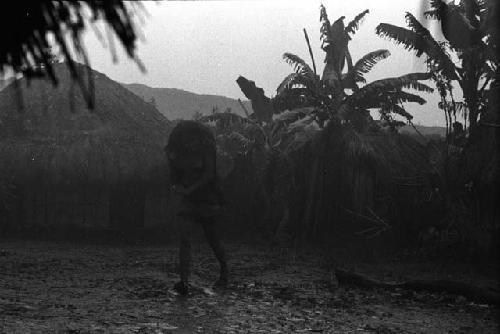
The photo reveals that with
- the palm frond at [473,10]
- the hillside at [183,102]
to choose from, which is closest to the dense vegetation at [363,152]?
the palm frond at [473,10]

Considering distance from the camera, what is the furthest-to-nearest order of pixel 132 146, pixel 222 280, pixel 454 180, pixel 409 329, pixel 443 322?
pixel 132 146, pixel 454 180, pixel 222 280, pixel 443 322, pixel 409 329

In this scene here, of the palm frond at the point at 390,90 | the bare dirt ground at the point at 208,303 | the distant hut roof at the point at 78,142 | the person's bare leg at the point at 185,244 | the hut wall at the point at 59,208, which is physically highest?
the palm frond at the point at 390,90

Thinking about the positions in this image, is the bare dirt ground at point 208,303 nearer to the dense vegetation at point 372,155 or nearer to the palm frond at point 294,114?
the dense vegetation at point 372,155

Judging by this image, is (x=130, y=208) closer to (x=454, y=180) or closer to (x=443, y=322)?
(x=454, y=180)

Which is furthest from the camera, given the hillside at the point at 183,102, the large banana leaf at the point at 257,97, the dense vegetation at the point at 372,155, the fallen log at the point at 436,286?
the hillside at the point at 183,102

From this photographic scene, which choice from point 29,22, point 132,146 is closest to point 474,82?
point 132,146

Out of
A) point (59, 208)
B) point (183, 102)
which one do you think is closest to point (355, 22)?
point (59, 208)

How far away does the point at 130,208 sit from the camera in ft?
50.5

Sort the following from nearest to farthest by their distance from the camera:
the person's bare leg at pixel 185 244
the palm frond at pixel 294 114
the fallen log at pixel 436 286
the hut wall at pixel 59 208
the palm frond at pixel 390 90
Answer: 1. the person's bare leg at pixel 185 244
2. the fallen log at pixel 436 286
3. the palm frond at pixel 390 90
4. the hut wall at pixel 59 208
5. the palm frond at pixel 294 114

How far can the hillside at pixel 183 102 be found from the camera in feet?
220

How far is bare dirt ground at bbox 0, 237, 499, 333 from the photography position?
5.77 m

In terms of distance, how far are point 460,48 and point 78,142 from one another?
888cm

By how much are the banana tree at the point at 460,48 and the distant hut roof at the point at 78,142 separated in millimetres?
6291

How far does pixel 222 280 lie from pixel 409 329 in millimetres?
2420
